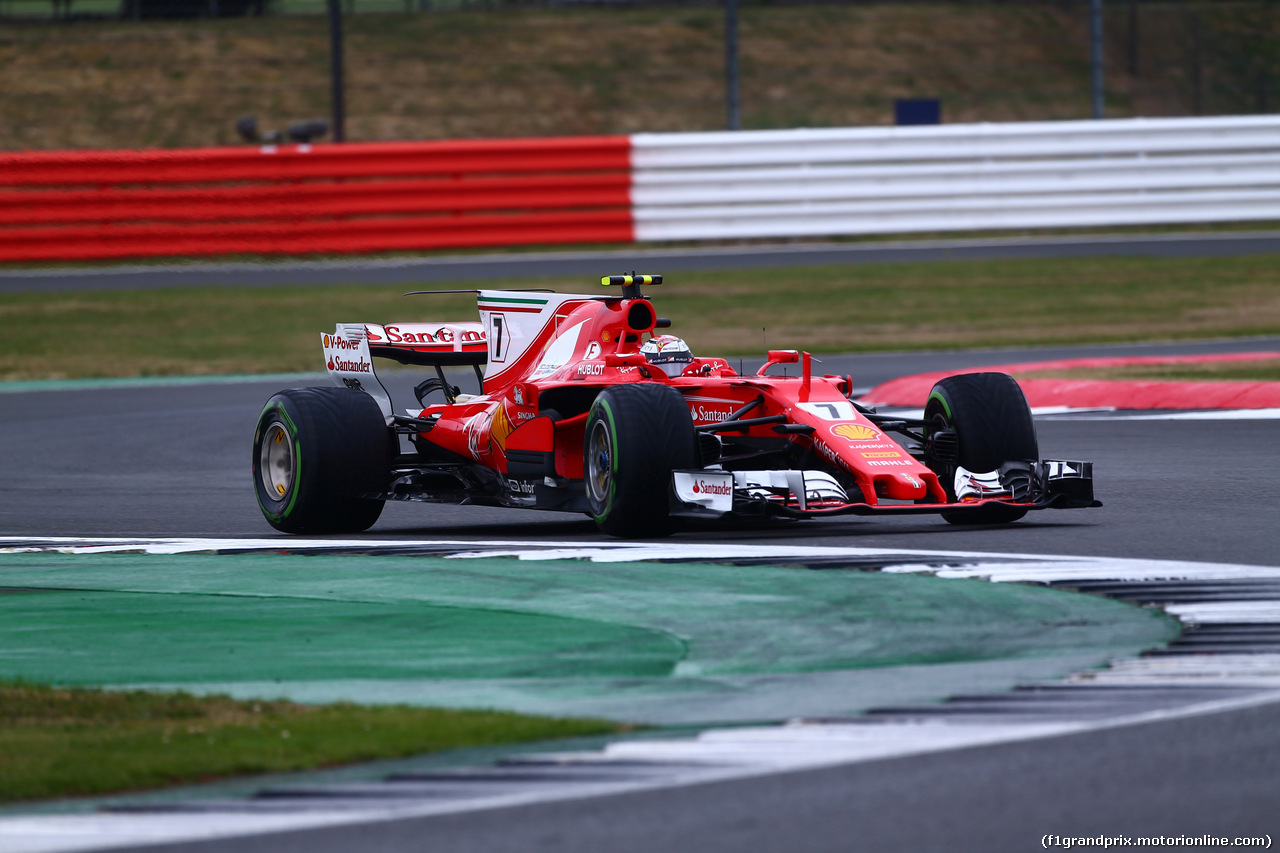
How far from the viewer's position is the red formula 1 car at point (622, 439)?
8.65 m

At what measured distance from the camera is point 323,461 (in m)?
9.70

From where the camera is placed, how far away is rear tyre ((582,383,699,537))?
28.0 feet

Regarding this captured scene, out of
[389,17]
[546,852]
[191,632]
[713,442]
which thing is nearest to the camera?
[546,852]

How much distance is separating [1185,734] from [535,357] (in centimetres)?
543

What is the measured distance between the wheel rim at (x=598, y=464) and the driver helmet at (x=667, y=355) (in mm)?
835

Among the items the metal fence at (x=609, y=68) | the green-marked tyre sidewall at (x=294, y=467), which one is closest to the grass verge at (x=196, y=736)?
the green-marked tyre sidewall at (x=294, y=467)

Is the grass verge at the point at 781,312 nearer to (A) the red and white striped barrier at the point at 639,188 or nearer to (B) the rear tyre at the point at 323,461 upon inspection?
(A) the red and white striped barrier at the point at 639,188

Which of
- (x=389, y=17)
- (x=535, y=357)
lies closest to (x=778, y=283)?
(x=535, y=357)

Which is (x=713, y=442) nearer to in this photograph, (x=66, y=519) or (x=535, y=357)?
(x=535, y=357)

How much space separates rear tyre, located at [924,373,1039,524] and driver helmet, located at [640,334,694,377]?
123 cm

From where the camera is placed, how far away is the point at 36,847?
4328 millimetres

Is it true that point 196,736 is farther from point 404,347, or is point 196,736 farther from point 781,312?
point 781,312

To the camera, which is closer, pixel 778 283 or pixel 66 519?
pixel 66 519

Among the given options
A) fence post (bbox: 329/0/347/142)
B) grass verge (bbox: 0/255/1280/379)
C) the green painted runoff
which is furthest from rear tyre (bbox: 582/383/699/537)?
fence post (bbox: 329/0/347/142)
